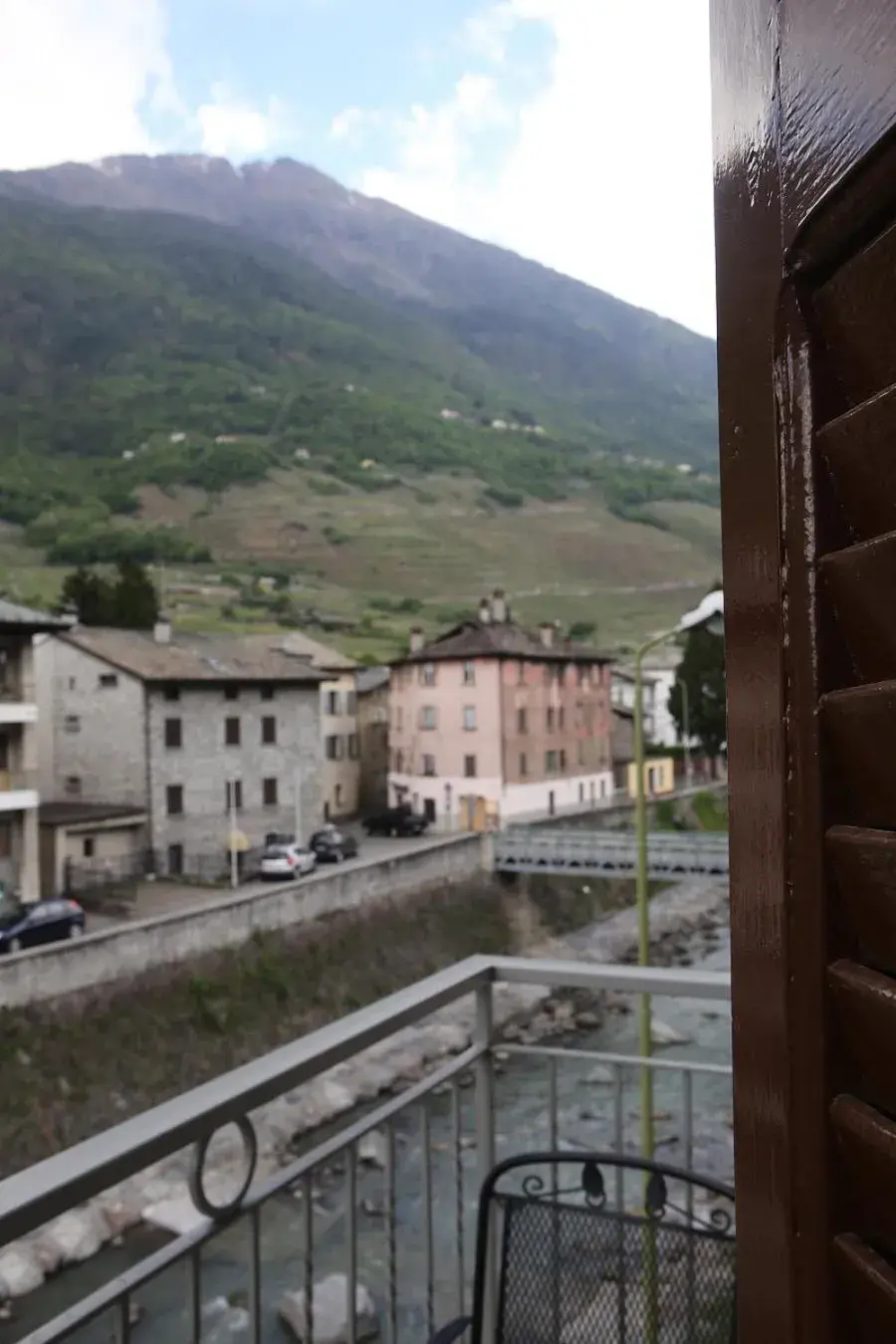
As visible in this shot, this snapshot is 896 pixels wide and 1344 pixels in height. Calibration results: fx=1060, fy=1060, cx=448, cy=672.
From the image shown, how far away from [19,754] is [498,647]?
5.42ft

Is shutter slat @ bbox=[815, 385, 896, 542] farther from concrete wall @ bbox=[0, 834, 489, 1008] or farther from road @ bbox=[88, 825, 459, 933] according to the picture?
road @ bbox=[88, 825, 459, 933]

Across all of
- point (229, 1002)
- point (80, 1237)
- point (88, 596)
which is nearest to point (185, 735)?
point (88, 596)

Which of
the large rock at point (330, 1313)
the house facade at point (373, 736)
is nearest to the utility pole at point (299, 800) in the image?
the house facade at point (373, 736)

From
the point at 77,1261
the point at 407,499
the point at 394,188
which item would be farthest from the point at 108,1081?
the point at 394,188

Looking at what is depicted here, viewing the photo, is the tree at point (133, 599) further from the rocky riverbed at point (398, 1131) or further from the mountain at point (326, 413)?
the rocky riverbed at point (398, 1131)

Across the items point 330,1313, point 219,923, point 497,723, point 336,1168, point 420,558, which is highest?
point 420,558

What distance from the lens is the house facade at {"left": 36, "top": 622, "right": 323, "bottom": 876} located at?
284 cm

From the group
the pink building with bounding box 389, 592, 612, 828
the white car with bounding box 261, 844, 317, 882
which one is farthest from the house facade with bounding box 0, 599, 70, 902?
the pink building with bounding box 389, 592, 612, 828

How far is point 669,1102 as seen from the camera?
3547 millimetres

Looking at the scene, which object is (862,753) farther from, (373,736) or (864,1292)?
(373,736)

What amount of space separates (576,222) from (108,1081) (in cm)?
327

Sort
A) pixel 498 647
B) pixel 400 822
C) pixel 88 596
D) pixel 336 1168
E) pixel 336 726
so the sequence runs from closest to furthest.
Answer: pixel 336 1168 < pixel 88 596 < pixel 336 726 < pixel 400 822 < pixel 498 647

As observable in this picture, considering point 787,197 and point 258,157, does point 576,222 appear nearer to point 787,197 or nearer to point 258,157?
point 258,157

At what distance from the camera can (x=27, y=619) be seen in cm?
275
